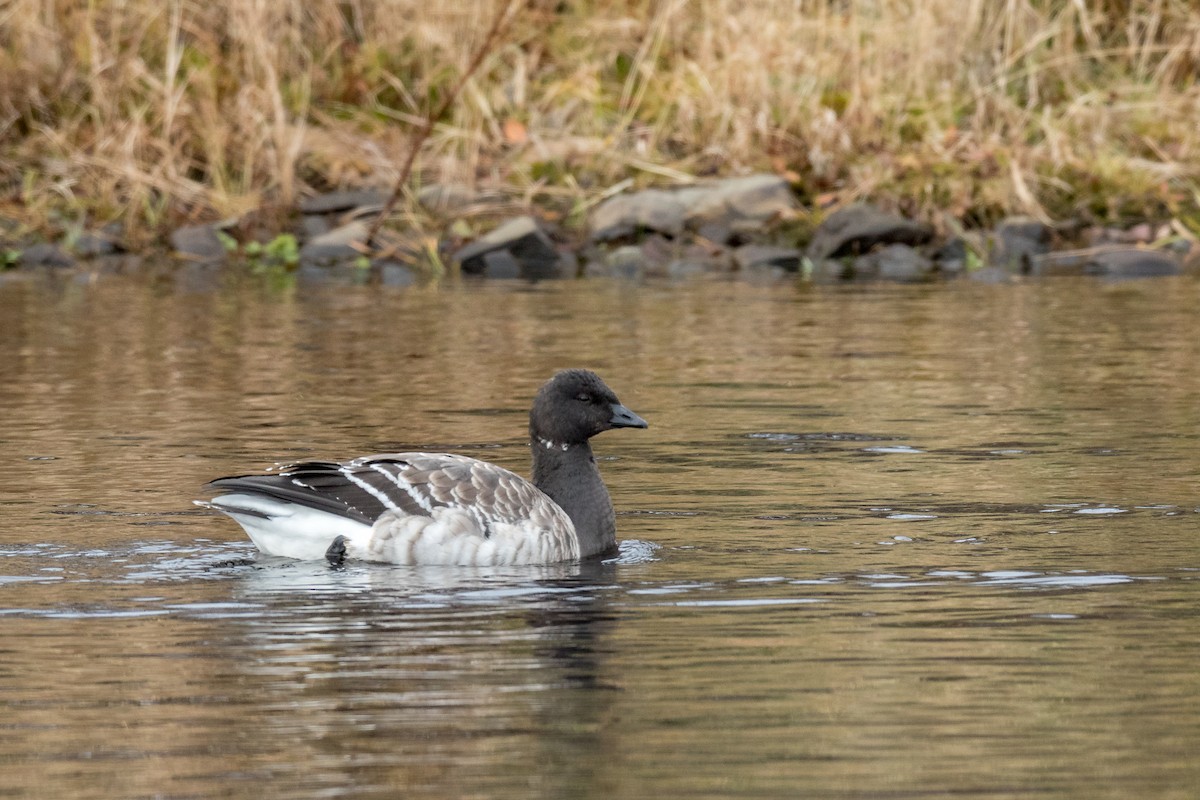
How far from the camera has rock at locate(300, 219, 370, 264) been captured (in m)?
26.7

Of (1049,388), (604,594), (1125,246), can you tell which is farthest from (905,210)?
(604,594)

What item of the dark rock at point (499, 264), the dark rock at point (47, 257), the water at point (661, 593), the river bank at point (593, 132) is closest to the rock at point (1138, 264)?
the river bank at point (593, 132)

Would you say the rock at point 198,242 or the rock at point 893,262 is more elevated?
the rock at point 198,242

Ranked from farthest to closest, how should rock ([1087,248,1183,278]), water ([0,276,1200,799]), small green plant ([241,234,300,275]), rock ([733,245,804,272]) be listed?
small green plant ([241,234,300,275]) → rock ([733,245,804,272]) → rock ([1087,248,1183,278]) → water ([0,276,1200,799])

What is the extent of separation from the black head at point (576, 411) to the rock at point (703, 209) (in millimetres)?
16259

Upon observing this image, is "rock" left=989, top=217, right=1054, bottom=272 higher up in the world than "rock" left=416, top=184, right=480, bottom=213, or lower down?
lower down

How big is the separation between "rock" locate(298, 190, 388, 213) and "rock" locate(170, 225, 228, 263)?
116 centimetres

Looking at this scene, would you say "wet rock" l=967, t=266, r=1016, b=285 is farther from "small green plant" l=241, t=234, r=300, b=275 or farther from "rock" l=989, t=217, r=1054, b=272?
"small green plant" l=241, t=234, r=300, b=275

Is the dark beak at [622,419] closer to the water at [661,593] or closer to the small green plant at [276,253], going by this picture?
the water at [661,593]

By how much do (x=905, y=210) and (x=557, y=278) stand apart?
450 cm

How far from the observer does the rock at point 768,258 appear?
86.3 ft

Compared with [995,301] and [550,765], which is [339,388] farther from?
[550,765]

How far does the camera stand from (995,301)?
2159cm

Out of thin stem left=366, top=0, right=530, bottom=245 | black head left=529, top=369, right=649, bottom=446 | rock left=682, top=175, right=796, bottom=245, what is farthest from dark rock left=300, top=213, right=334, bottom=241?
black head left=529, top=369, right=649, bottom=446
